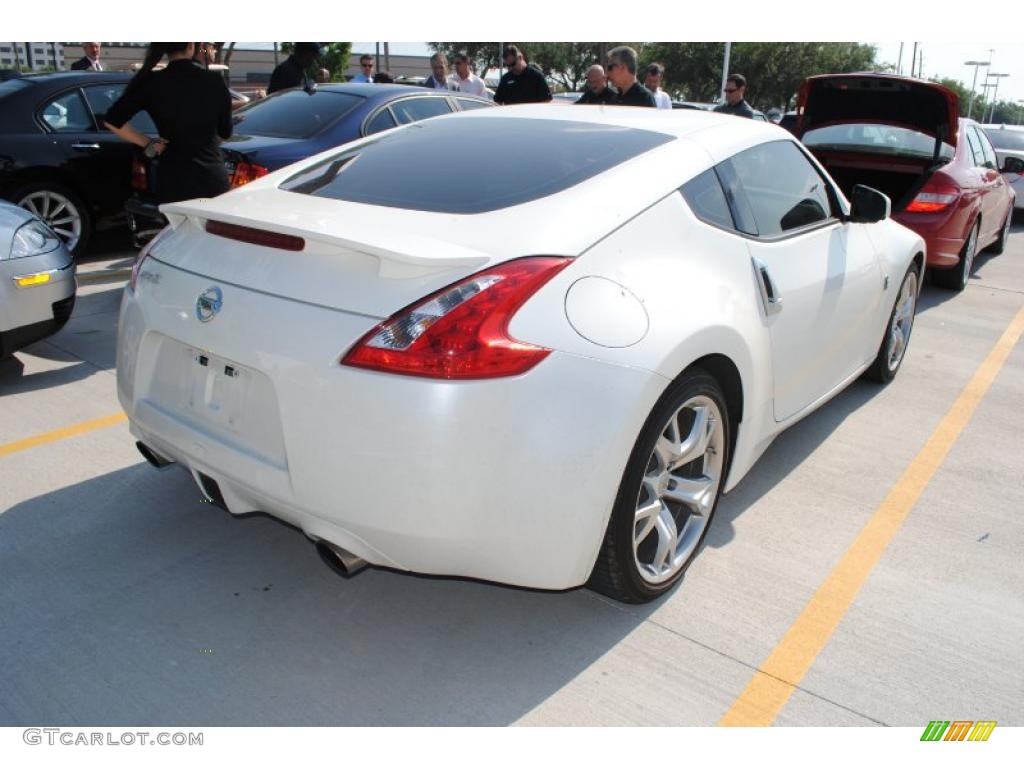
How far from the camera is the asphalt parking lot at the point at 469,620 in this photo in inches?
98.8

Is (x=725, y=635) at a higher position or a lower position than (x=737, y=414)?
lower

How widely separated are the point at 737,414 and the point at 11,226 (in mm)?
3806

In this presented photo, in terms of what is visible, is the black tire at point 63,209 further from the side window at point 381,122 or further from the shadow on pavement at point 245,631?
the shadow on pavement at point 245,631

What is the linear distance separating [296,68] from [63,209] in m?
2.98

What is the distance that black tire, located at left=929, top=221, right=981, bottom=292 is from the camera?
7758mm

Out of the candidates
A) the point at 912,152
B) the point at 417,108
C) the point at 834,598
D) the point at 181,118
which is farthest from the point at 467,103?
the point at 834,598

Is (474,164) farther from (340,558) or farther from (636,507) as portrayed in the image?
(340,558)

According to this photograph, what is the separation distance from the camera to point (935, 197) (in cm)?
711

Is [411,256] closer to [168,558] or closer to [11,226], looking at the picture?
[168,558]

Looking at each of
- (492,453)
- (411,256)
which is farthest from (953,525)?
(411,256)

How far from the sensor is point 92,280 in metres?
6.76

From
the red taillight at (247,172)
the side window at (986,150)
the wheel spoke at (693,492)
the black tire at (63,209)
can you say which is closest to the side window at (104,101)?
the black tire at (63,209)

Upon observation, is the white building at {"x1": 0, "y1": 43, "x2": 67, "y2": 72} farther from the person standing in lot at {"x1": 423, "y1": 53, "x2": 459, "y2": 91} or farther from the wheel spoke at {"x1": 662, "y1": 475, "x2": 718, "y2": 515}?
the wheel spoke at {"x1": 662, "y1": 475, "x2": 718, "y2": 515}

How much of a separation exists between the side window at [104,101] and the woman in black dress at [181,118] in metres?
2.52
